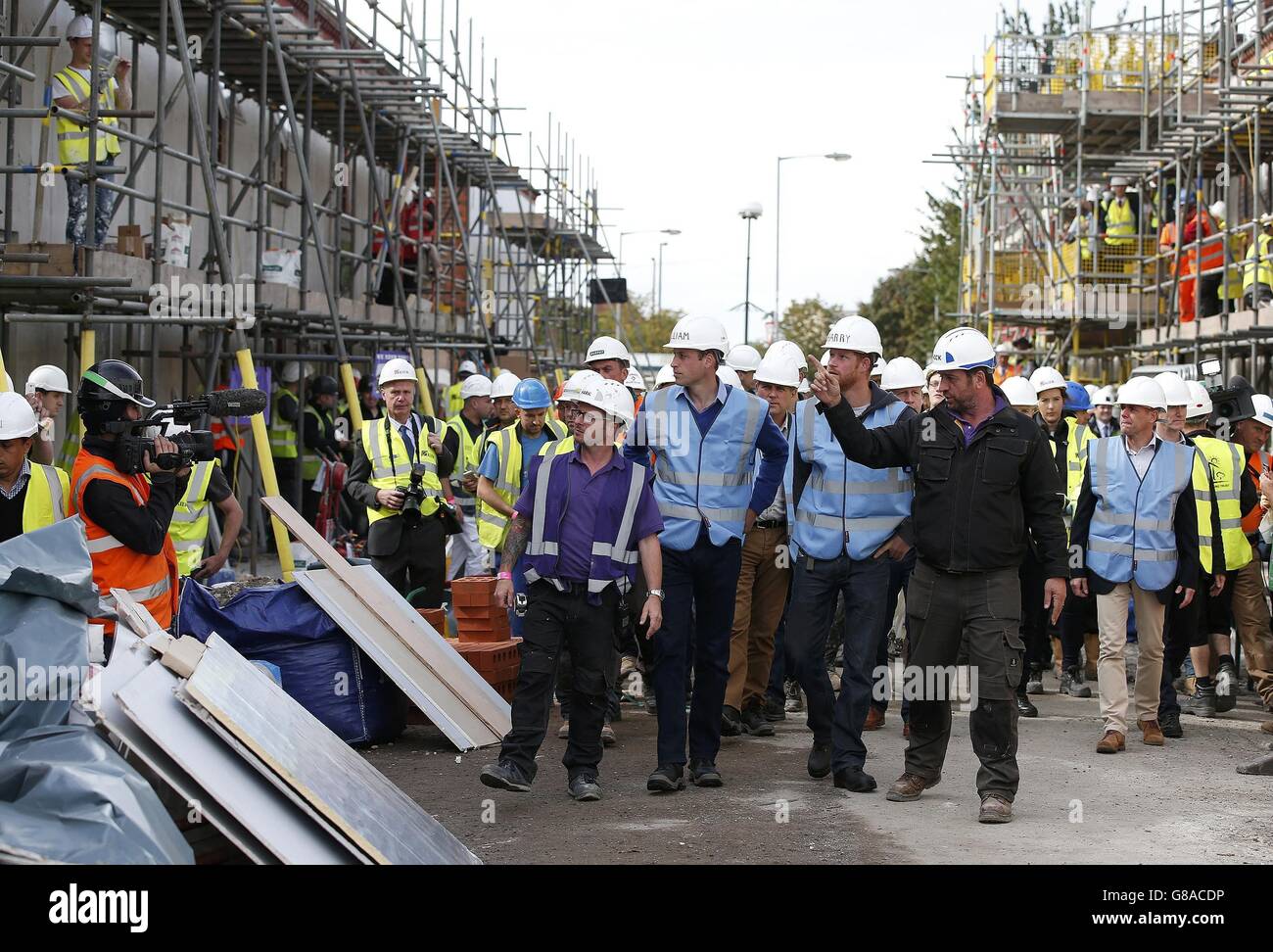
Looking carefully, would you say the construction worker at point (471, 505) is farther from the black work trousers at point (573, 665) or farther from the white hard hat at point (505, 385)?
the black work trousers at point (573, 665)

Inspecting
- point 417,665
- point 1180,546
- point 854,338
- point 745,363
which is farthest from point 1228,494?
point 417,665

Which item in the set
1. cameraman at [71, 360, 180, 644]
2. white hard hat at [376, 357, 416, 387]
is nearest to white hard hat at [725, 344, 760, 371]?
white hard hat at [376, 357, 416, 387]

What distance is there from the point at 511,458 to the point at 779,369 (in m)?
1.84

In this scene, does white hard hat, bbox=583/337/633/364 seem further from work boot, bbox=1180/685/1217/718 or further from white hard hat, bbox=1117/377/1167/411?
work boot, bbox=1180/685/1217/718

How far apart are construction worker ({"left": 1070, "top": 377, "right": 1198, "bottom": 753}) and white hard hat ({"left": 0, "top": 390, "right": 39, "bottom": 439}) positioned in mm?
5851

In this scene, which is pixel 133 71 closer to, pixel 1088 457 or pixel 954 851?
pixel 1088 457

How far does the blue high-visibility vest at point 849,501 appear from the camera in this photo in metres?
8.41

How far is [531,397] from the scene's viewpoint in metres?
10.9

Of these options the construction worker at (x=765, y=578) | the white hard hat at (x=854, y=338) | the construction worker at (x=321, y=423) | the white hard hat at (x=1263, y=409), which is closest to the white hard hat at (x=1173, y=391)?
the white hard hat at (x=1263, y=409)

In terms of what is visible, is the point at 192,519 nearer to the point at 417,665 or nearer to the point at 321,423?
the point at 417,665

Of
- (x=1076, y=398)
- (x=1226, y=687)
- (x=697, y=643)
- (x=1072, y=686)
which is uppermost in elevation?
(x=1076, y=398)

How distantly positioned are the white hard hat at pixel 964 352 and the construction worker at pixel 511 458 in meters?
3.22
